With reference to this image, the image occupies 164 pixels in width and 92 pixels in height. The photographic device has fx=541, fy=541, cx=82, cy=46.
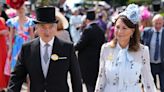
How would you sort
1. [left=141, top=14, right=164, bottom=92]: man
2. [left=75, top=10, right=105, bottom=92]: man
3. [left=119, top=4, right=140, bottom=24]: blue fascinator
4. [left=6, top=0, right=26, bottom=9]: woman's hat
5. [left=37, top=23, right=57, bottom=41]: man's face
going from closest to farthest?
[left=37, top=23, right=57, bottom=41]: man's face, [left=119, top=4, right=140, bottom=24]: blue fascinator, [left=6, top=0, right=26, bottom=9]: woman's hat, [left=75, top=10, right=105, bottom=92]: man, [left=141, top=14, right=164, bottom=92]: man

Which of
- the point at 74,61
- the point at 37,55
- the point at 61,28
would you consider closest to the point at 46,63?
the point at 37,55

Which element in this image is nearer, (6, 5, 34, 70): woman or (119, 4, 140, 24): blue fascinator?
(119, 4, 140, 24): blue fascinator

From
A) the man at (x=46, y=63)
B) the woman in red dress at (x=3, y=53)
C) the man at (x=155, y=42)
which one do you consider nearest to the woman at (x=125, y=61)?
the man at (x=46, y=63)

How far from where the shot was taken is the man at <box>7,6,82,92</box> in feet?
17.5

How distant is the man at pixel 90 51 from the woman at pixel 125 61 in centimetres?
358

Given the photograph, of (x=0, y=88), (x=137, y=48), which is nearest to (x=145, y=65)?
(x=137, y=48)

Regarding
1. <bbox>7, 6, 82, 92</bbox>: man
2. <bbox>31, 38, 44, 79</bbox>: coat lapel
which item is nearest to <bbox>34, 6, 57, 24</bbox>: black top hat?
<bbox>7, 6, 82, 92</bbox>: man

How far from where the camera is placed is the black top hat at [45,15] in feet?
17.7

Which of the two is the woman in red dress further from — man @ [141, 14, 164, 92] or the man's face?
the man's face

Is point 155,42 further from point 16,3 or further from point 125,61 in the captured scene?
point 125,61

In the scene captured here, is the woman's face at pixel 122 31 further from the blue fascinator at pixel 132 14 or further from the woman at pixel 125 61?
the blue fascinator at pixel 132 14

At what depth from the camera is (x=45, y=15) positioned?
214 inches

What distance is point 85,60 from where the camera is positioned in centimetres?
952

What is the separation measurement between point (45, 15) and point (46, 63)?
1.59 feet
